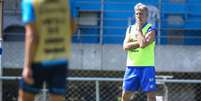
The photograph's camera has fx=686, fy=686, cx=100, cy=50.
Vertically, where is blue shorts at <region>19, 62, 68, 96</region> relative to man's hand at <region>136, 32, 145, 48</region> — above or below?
below

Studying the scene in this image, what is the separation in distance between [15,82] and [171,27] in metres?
3.27

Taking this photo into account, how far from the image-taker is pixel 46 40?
646 cm

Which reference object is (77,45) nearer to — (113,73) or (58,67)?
(113,73)

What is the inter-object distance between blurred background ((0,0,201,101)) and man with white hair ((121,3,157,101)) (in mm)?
2603

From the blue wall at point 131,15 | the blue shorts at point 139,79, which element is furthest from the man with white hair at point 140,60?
the blue wall at point 131,15

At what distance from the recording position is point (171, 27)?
13586mm

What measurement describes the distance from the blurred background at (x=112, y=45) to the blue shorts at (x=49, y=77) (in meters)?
5.60

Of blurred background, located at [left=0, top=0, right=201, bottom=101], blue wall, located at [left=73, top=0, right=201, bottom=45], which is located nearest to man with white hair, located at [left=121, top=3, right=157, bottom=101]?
blurred background, located at [left=0, top=0, right=201, bottom=101]

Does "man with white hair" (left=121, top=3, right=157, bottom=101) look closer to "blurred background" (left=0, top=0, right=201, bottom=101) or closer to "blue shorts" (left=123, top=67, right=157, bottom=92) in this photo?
"blue shorts" (left=123, top=67, right=157, bottom=92)

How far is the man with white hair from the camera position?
31.9ft

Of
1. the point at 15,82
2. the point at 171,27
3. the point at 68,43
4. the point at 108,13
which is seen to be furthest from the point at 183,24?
the point at 68,43

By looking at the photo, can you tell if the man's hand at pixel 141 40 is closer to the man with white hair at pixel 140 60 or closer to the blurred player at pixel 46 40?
the man with white hair at pixel 140 60

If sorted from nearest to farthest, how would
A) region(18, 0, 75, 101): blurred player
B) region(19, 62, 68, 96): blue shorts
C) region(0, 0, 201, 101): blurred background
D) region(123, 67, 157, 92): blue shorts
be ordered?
A: 1. region(18, 0, 75, 101): blurred player
2. region(19, 62, 68, 96): blue shorts
3. region(123, 67, 157, 92): blue shorts
4. region(0, 0, 201, 101): blurred background

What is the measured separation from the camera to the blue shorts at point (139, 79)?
974cm
